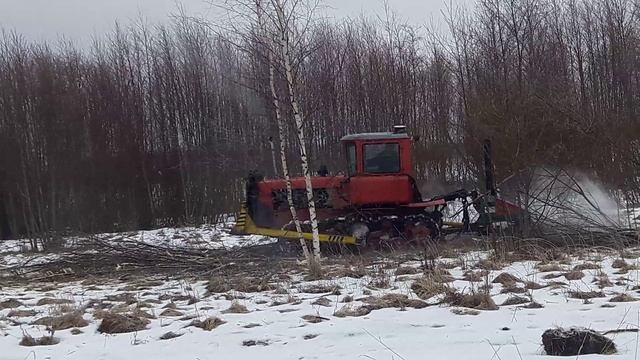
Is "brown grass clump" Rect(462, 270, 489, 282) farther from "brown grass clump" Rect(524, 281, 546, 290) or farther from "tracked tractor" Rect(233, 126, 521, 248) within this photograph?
"tracked tractor" Rect(233, 126, 521, 248)

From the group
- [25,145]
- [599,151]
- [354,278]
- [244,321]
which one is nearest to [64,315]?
[244,321]

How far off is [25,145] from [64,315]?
1436 centimetres

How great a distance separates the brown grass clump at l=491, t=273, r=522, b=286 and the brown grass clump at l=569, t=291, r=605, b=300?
3.06 ft

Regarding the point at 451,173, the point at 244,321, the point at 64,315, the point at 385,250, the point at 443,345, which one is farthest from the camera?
the point at 451,173

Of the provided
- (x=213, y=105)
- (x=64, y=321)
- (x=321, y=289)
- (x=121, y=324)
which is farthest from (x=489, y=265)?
(x=213, y=105)

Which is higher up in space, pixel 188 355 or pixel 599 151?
pixel 599 151

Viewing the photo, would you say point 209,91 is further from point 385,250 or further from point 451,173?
point 385,250

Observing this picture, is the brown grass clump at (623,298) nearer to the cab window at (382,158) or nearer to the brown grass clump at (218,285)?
the brown grass clump at (218,285)

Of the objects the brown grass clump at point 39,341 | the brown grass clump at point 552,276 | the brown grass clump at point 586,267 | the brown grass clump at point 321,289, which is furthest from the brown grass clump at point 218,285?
the brown grass clump at point 586,267

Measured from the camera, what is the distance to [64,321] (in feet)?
23.1

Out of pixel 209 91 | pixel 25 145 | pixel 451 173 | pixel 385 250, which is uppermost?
pixel 209 91

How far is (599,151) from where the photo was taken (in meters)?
13.4

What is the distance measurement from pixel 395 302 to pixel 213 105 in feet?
58.1

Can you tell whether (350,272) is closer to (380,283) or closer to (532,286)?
(380,283)
